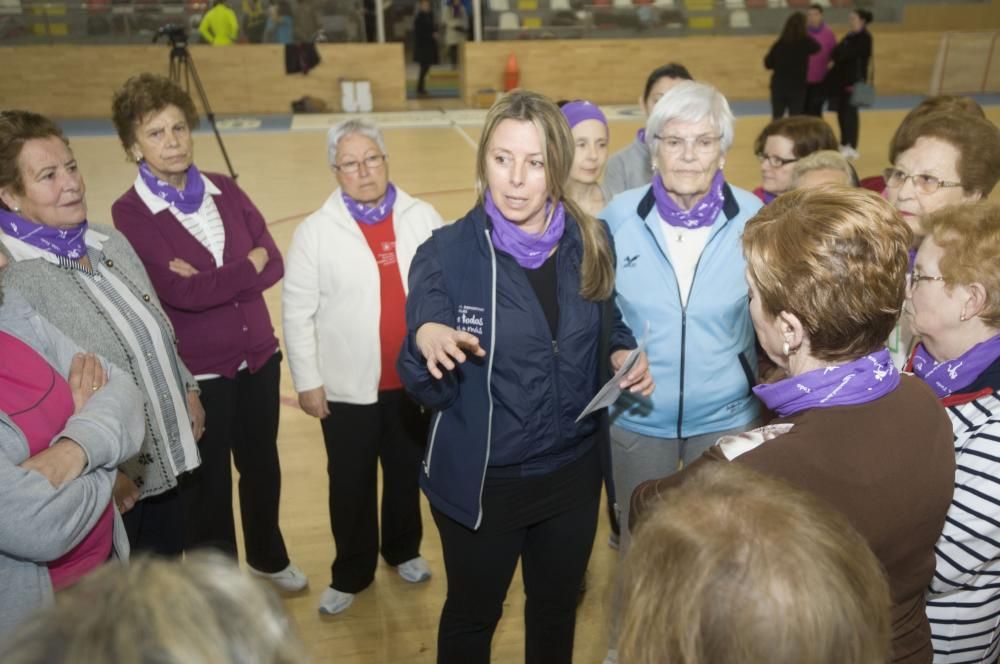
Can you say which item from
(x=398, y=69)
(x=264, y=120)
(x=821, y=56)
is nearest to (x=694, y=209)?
Result: (x=821, y=56)

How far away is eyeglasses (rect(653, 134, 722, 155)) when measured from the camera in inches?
111

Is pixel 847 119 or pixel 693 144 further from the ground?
pixel 693 144

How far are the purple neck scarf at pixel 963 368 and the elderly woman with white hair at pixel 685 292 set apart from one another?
724 mm

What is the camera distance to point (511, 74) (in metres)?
16.0

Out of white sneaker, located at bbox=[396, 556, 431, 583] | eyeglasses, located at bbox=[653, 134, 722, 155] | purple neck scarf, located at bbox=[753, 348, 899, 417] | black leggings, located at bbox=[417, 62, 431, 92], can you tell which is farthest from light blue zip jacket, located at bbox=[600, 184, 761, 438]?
black leggings, located at bbox=[417, 62, 431, 92]

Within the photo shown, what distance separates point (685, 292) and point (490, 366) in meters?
0.79

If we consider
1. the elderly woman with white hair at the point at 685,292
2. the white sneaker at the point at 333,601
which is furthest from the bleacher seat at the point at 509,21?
the white sneaker at the point at 333,601

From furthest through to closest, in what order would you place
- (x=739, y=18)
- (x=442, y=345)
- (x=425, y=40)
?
(x=425, y=40) → (x=739, y=18) → (x=442, y=345)

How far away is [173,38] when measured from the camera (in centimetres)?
938

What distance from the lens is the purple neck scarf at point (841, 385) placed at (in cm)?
159

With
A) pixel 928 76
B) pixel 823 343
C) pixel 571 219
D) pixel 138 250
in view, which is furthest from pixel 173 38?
pixel 928 76

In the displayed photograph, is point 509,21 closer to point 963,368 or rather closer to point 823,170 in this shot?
point 823,170

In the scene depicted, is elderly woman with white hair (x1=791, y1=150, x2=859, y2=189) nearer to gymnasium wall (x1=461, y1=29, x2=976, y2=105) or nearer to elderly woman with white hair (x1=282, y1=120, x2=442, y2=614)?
elderly woman with white hair (x1=282, y1=120, x2=442, y2=614)

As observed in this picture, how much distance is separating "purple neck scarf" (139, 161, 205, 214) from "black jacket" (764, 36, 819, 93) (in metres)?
10.7
